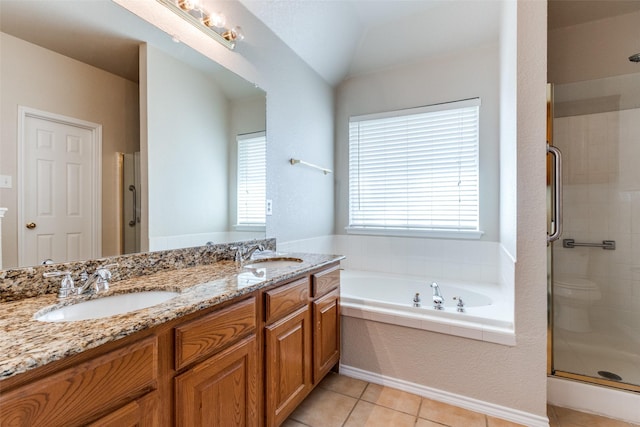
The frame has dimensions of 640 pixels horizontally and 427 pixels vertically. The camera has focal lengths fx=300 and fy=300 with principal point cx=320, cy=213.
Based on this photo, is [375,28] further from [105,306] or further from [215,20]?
[105,306]

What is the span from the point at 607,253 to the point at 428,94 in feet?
6.27

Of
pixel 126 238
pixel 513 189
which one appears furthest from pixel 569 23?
pixel 126 238

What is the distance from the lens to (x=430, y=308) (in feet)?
6.64

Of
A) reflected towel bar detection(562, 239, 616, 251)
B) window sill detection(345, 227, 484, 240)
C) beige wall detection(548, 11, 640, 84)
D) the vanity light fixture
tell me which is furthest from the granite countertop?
beige wall detection(548, 11, 640, 84)

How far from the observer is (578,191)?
7.57ft

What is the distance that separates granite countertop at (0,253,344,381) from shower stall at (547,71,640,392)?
7.13 ft

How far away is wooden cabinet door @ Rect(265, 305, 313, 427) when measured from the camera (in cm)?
133

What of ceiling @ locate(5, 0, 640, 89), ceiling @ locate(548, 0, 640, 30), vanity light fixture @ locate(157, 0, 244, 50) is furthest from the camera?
ceiling @ locate(548, 0, 640, 30)

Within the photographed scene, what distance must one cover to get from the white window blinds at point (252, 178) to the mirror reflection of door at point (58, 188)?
3.00ft

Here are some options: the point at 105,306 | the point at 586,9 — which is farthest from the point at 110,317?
the point at 586,9

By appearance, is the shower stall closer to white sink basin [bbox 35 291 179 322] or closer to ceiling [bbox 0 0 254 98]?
white sink basin [bbox 35 291 179 322]

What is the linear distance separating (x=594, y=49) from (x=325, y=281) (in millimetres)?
2722

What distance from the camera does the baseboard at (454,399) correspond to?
5.24ft

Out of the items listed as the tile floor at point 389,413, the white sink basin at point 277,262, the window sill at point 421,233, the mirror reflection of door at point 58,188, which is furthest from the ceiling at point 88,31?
the window sill at point 421,233
